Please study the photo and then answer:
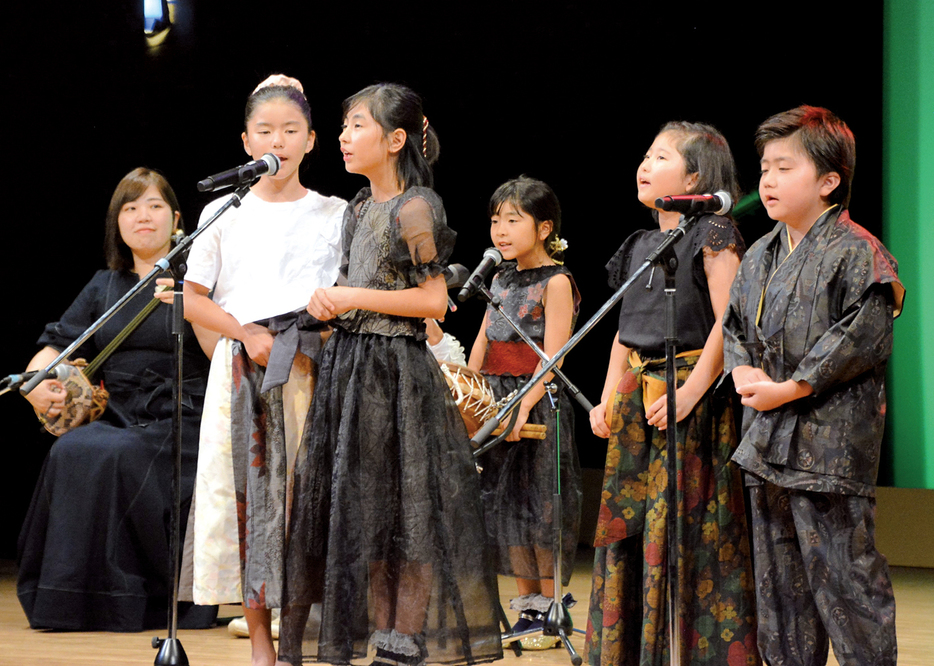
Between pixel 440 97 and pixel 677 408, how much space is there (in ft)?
10.7

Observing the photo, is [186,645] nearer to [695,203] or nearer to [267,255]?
[267,255]

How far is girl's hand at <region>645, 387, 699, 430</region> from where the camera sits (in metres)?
2.31

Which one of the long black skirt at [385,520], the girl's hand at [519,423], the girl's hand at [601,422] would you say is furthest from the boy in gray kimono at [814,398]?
the girl's hand at [519,423]

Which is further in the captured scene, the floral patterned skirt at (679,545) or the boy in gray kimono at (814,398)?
the floral patterned skirt at (679,545)

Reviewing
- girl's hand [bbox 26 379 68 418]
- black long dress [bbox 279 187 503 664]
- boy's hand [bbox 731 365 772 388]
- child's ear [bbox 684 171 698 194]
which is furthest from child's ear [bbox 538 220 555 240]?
girl's hand [bbox 26 379 68 418]

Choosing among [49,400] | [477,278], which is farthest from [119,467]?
[477,278]

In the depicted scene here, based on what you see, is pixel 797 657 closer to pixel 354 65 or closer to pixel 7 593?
pixel 7 593

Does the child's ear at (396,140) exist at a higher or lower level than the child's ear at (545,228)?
higher

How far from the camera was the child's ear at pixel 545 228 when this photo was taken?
3.51 m

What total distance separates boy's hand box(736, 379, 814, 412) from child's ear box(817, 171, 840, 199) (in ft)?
1.42

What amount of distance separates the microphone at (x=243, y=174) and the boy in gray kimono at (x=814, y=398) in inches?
43.4

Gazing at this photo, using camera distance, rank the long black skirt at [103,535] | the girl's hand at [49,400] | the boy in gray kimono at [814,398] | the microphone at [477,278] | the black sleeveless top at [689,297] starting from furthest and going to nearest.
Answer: the girl's hand at [49,400] → the long black skirt at [103,535] → the microphone at [477,278] → the black sleeveless top at [689,297] → the boy in gray kimono at [814,398]

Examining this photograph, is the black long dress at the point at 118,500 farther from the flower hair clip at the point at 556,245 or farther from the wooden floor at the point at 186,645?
the flower hair clip at the point at 556,245

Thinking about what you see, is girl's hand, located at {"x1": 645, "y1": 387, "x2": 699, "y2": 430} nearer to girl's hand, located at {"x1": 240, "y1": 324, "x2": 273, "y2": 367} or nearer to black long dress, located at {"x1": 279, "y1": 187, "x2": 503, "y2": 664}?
black long dress, located at {"x1": 279, "y1": 187, "x2": 503, "y2": 664}
